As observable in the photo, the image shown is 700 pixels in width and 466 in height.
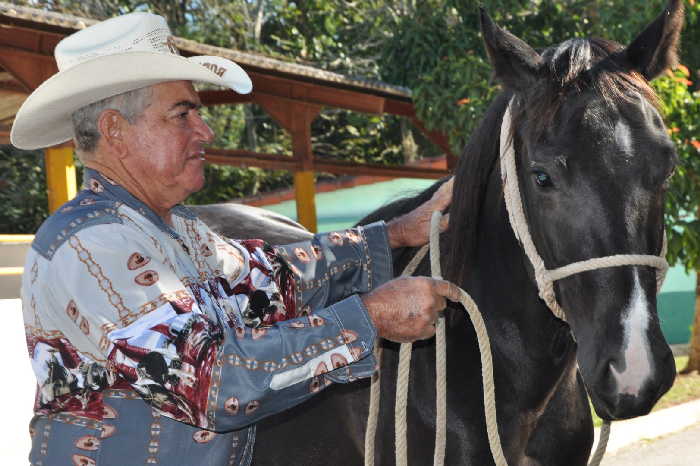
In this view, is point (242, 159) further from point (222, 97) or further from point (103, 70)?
point (103, 70)

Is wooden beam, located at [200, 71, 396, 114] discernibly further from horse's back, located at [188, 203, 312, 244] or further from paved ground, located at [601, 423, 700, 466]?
paved ground, located at [601, 423, 700, 466]

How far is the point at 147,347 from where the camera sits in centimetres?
143

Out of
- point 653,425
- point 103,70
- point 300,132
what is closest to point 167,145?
point 103,70

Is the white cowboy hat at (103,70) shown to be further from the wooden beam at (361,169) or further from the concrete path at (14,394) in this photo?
the wooden beam at (361,169)

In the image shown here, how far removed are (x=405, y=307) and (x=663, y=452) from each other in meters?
4.10

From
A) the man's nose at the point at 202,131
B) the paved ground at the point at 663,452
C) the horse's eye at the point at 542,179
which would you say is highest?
the man's nose at the point at 202,131

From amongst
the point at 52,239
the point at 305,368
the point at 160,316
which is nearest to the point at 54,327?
the point at 52,239

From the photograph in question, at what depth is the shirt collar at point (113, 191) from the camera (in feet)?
5.61

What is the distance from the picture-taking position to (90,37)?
181 cm

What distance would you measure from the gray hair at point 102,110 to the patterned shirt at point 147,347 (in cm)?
8

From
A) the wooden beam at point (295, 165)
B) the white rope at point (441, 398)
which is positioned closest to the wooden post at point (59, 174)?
the wooden beam at point (295, 165)

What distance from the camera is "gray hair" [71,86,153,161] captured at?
1.75 meters

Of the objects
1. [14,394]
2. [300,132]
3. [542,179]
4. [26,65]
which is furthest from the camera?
[300,132]

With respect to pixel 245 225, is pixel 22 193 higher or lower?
lower
